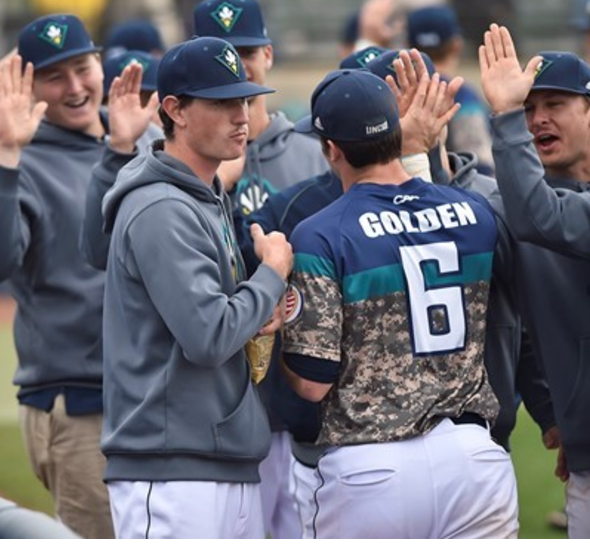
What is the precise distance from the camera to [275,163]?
20.2 feet

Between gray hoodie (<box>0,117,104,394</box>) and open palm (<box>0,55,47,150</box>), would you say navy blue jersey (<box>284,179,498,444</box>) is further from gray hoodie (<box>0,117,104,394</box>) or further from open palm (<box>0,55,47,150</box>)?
gray hoodie (<box>0,117,104,394</box>)

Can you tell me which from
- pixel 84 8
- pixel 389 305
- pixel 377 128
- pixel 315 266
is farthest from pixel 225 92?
pixel 84 8

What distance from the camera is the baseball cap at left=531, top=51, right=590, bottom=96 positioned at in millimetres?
4914

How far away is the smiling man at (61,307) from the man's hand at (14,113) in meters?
0.51

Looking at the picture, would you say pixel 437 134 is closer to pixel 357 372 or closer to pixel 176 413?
pixel 357 372

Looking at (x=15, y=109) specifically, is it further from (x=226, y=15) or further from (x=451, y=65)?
(x=451, y=65)

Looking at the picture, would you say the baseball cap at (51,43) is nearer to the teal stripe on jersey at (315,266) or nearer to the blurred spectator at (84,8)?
the teal stripe on jersey at (315,266)

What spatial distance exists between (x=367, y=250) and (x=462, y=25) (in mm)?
18350

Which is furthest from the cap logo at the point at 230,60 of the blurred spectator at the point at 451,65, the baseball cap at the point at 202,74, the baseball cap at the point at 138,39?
the baseball cap at the point at 138,39

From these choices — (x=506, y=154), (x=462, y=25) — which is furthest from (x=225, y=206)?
(x=462, y=25)

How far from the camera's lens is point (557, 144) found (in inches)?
196

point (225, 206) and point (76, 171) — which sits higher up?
point (225, 206)

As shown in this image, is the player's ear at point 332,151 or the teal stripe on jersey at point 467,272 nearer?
the teal stripe on jersey at point 467,272

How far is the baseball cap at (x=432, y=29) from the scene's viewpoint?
30.5 ft
